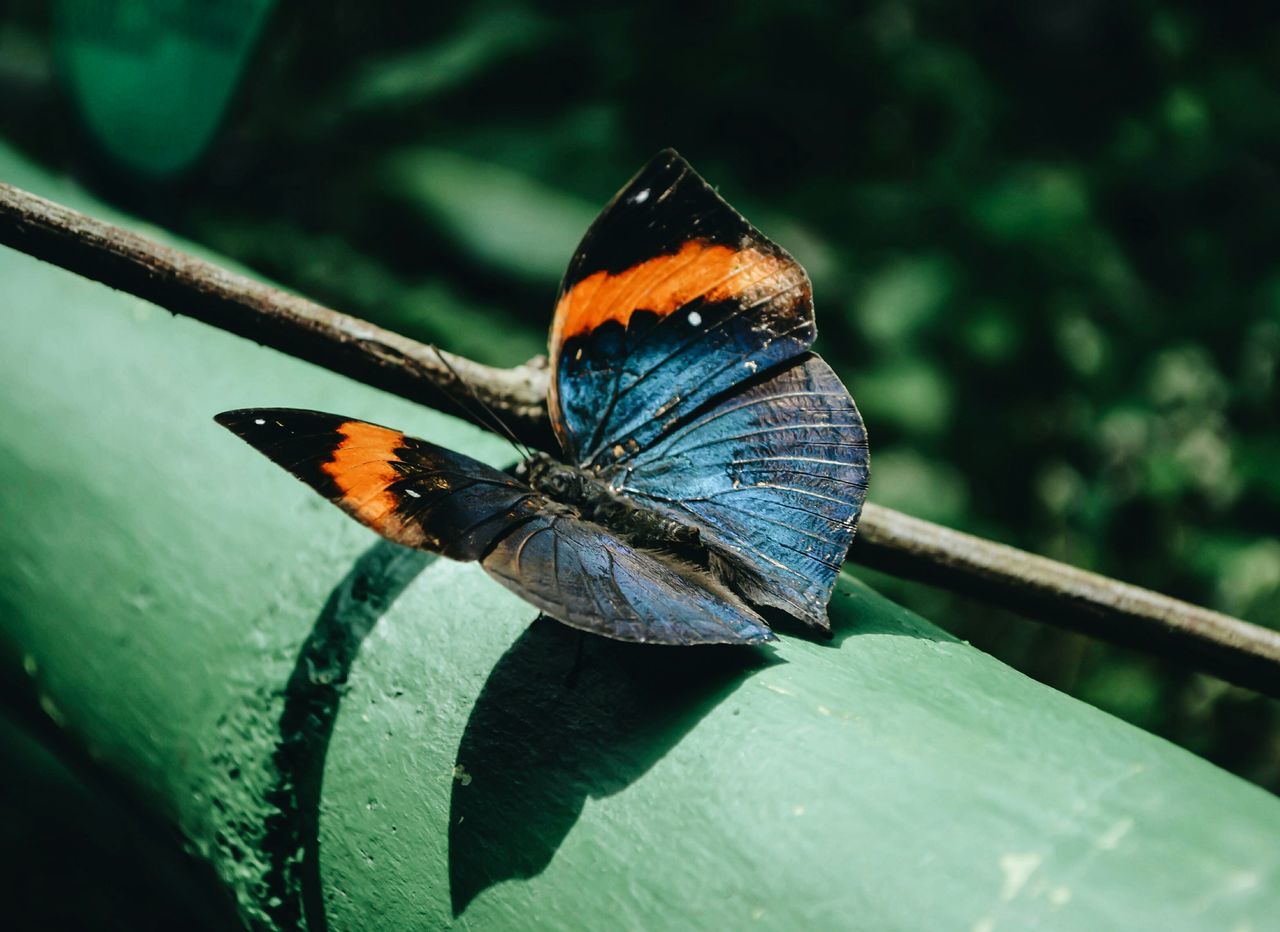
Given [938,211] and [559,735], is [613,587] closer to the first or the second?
[559,735]

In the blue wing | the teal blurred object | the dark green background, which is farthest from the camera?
the dark green background

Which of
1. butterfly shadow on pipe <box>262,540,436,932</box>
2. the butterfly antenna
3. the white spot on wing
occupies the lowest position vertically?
butterfly shadow on pipe <box>262,540,436,932</box>

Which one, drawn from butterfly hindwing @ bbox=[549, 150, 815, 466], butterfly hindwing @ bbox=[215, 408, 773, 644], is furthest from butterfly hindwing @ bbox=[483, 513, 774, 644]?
butterfly hindwing @ bbox=[549, 150, 815, 466]

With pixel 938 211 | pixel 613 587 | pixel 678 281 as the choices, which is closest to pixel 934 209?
pixel 938 211

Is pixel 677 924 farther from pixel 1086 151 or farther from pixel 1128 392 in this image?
pixel 1086 151

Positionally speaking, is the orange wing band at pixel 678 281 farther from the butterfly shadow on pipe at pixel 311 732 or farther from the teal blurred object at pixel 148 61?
the teal blurred object at pixel 148 61

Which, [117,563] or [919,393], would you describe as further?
[919,393]

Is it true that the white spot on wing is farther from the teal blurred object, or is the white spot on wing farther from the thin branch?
the teal blurred object

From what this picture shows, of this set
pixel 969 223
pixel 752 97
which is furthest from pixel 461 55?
pixel 969 223
